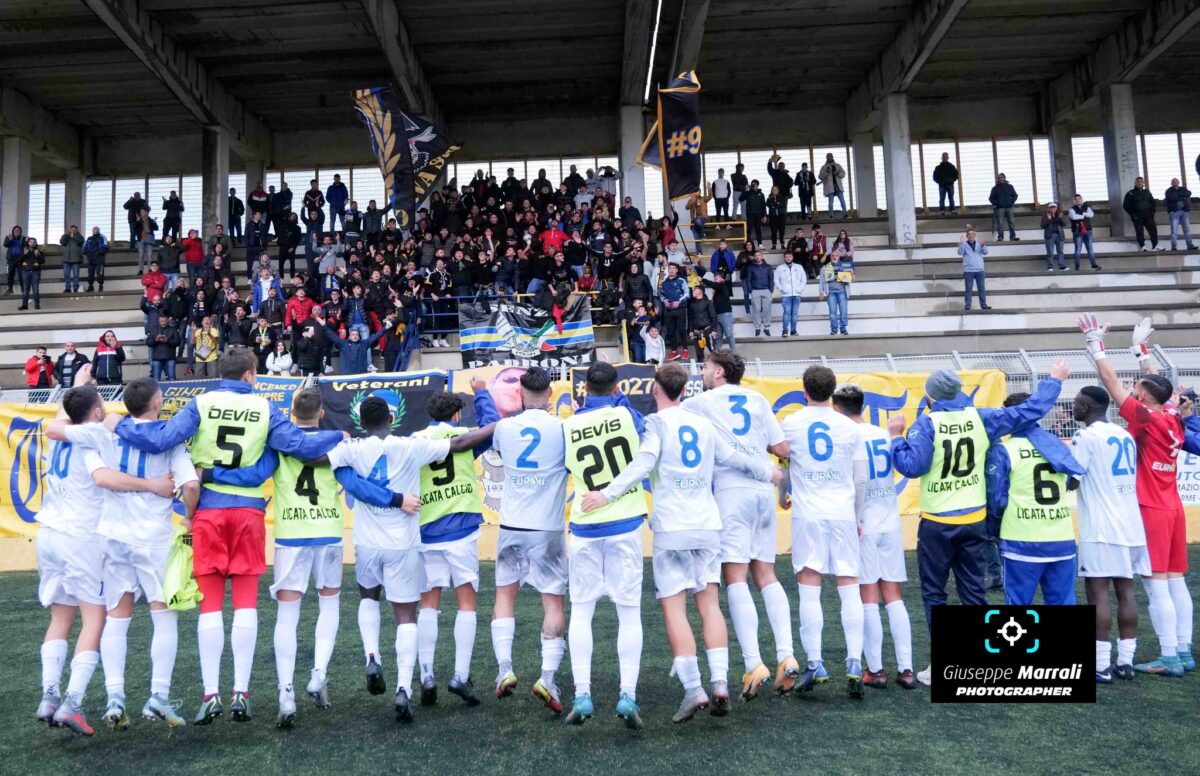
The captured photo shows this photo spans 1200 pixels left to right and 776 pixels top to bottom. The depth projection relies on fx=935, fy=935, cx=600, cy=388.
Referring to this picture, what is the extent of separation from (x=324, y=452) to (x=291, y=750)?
1.75m

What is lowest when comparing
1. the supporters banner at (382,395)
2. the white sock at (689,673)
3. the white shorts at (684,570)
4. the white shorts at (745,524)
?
the white sock at (689,673)

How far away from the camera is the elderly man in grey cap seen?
621cm

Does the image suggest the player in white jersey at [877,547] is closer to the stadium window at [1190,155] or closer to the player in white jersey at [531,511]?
the player in white jersey at [531,511]

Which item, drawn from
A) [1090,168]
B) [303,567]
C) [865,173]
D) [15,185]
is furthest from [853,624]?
[15,185]

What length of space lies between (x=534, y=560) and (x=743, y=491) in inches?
57.4

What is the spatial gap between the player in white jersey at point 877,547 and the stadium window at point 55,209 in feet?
102

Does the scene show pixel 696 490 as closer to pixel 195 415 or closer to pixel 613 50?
pixel 195 415

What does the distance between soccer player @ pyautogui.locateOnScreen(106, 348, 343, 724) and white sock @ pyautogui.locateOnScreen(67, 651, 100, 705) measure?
2.17 feet

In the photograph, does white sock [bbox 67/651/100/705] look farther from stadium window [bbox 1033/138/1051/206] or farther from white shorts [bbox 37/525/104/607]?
stadium window [bbox 1033/138/1051/206]

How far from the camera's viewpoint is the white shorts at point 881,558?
625 cm

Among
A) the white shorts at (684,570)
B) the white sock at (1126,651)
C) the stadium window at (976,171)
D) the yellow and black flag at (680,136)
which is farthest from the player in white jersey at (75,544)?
the stadium window at (976,171)

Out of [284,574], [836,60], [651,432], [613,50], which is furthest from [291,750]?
[836,60]

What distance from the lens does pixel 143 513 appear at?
5797 mm

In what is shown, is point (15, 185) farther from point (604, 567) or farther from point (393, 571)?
point (604, 567)
